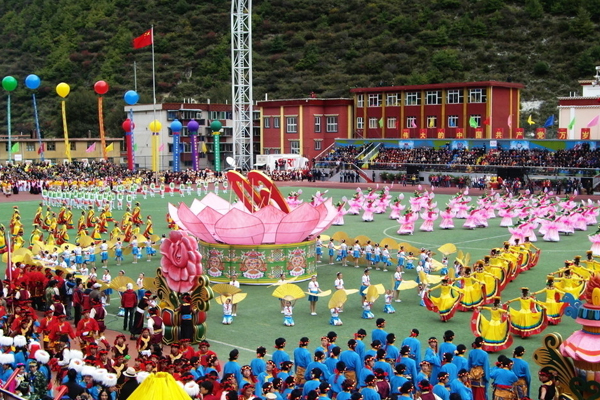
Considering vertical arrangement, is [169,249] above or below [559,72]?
below

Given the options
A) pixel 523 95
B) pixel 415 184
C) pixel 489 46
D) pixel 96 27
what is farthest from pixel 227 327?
pixel 96 27

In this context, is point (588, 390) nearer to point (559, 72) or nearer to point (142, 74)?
point (559, 72)

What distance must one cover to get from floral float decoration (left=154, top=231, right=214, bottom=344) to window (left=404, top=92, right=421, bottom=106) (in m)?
46.3

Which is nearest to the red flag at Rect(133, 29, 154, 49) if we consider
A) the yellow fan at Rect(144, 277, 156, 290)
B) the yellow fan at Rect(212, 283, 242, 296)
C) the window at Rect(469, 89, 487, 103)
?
the window at Rect(469, 89, 487, 103)

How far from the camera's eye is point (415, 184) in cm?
5388

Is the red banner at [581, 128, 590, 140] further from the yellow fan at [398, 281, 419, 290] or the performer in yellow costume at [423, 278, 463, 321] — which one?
the performer in yellow costume at [423, 278, 463, 321]

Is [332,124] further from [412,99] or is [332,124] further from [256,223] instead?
[256,223]

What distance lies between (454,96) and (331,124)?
10.7 metres

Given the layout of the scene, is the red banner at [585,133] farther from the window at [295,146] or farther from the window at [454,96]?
the window at [295,146]

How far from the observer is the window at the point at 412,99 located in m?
61.2

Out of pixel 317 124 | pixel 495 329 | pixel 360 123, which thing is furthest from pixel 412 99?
pixel 495 329

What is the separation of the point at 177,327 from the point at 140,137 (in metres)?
53.3

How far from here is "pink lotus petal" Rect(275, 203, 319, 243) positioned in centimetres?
2141

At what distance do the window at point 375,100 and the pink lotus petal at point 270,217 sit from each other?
4312cm
